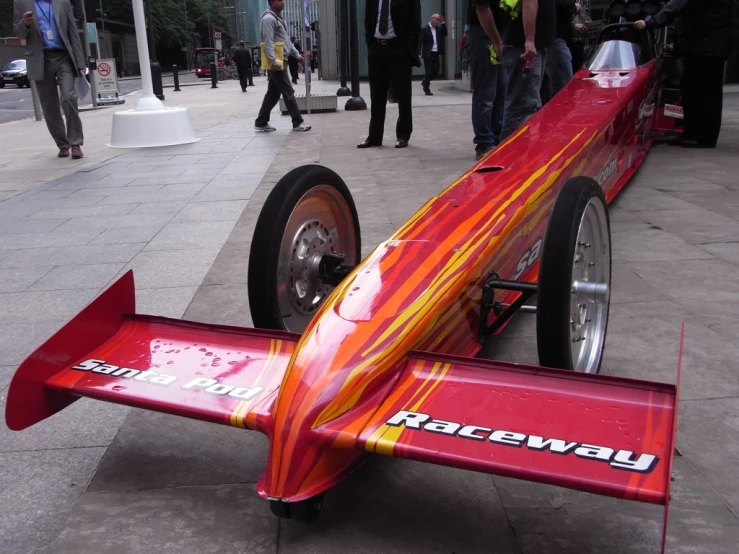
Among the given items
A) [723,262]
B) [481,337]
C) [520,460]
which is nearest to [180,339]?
[481,337]

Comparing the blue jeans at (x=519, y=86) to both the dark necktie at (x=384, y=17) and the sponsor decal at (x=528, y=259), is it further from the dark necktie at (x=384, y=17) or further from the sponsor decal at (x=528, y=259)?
the sponsor decal at (x=528, y=259)

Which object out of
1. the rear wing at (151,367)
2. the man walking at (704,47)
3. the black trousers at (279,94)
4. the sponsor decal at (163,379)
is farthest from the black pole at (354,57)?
the sponsor decal at (163,379)

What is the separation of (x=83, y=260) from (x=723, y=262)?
3644 mm

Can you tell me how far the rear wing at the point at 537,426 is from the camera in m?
1.40

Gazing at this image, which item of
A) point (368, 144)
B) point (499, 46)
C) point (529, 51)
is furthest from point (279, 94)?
point (529, 51)

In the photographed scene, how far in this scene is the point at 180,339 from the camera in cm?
211

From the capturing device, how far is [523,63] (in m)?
5.57

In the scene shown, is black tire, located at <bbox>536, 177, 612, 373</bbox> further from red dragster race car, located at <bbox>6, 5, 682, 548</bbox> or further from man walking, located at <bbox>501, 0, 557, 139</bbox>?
man walking, located at <bbox>501, 0, 557, 139</bbox>

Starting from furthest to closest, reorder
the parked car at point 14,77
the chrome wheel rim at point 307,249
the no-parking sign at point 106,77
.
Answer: the parked car at point 14,77
the no-parking sign at point 106,77
the chrome wheel rim at point 307,249

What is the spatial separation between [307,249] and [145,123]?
7116mm

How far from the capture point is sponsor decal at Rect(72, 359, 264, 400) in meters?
1.81

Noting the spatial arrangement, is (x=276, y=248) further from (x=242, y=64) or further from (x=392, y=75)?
(x=242, y=64)

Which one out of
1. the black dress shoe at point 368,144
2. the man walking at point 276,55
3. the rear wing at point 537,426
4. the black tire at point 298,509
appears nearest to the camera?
the rear wing at point 537,426

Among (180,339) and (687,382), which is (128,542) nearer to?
(180,339)
